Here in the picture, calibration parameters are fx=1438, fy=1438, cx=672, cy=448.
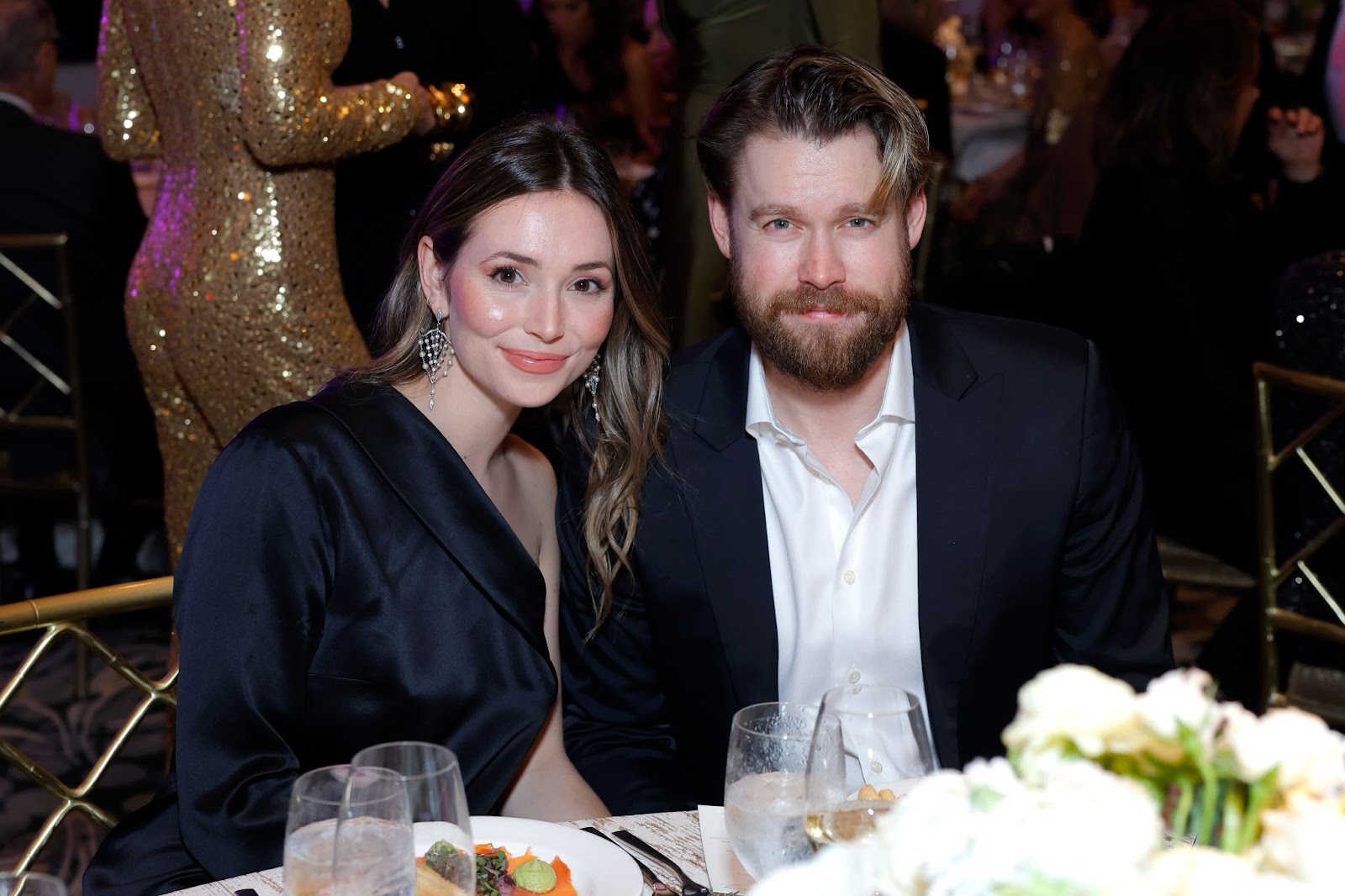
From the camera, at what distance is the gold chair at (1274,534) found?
2.44 m

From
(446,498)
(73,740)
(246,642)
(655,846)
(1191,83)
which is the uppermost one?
(1191,83)

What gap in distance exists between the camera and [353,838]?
1012mm

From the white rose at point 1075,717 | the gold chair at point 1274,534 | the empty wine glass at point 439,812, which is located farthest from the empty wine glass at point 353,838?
the gold chair at point 1274,534

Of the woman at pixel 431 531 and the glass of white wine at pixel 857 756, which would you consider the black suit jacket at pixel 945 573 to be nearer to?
the woman at pixel 431 531

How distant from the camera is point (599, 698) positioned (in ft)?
7.00

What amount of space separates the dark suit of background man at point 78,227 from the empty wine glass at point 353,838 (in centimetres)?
339

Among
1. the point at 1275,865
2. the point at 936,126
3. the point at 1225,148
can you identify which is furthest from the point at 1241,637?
the point at 1275,865

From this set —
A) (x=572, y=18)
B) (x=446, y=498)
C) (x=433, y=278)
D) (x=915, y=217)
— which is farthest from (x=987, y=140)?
(x=446, y=498)

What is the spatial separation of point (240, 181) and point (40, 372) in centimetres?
172

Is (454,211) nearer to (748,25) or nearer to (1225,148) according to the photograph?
(748,25)

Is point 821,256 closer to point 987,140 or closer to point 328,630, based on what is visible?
point 328,630

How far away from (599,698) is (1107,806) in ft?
4.82

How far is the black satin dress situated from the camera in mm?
1665

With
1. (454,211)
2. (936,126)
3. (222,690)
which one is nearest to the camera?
(222,690)
